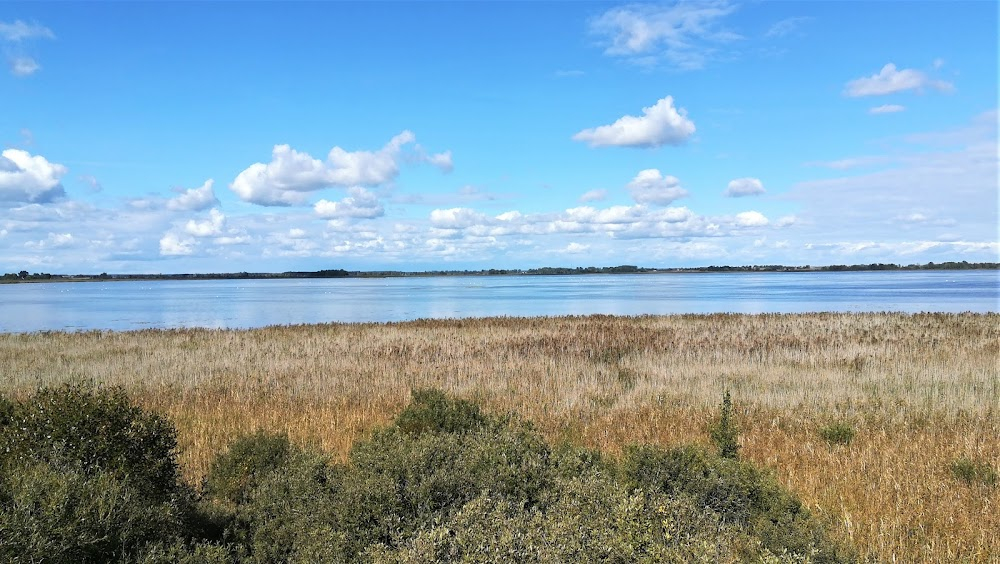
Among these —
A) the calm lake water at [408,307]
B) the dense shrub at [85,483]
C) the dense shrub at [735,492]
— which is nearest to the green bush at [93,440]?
the dense shrub at [85,483]

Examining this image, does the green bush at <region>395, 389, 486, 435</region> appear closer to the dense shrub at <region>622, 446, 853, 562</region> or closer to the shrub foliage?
the shrub foliage

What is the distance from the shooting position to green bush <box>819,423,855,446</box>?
32.0ft

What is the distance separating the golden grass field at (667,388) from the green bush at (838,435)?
0.17m

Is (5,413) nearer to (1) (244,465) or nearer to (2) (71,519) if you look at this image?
(1) (244,465)

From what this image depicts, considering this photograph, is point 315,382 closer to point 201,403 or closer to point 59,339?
point 201,403

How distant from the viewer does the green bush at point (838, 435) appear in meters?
9.74

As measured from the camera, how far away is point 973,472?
25.1ft

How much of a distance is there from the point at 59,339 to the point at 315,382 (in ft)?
63.7

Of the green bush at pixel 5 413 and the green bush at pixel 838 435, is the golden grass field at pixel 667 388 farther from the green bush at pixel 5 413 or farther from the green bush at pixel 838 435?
the green bush at pixel 5 413

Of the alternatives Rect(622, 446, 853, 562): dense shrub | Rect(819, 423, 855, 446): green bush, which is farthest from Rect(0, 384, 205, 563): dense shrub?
Rect(819, 423, 855, 446): green bush

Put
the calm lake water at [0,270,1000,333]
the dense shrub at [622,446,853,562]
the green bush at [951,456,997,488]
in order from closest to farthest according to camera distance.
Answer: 1. the dense shrub at [622,446,853,562]
2. the green bush at [951,456,997,488]
3. the calm lake water at [0,270,1000,333]

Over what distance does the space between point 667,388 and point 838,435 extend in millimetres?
5133

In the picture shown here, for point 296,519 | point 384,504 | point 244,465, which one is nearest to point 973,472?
point 384,504

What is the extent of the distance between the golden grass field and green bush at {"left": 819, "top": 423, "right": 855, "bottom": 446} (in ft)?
0.55
